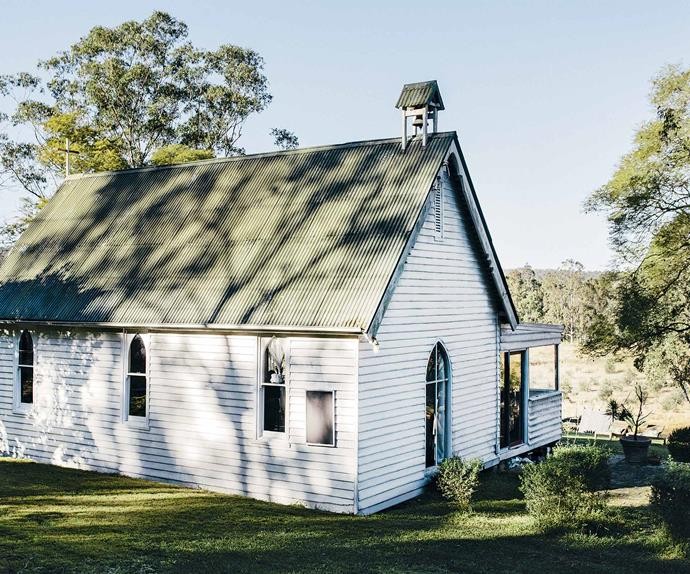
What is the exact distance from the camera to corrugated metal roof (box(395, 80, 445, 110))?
17.6 m

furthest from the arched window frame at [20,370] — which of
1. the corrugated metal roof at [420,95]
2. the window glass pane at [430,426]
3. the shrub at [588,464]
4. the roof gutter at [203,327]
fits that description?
the shrub at [588,464]

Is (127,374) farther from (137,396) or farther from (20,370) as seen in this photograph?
(20,370)

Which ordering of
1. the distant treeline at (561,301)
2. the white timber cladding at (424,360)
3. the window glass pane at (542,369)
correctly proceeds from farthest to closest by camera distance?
1. the distant treeline at (561,301)
2. the window glass pane at (542,369)
3. the white timber cladding at (424,360)

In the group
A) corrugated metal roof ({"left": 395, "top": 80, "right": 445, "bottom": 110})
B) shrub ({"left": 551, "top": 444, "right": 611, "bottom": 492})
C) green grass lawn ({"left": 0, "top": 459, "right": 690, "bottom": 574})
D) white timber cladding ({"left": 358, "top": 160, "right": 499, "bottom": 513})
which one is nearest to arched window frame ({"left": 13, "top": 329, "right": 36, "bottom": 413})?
green grass lawn ({"left": 0, "top": 459, "right": 690, "bottom": 574})

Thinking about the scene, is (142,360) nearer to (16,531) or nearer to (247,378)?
(247,378)

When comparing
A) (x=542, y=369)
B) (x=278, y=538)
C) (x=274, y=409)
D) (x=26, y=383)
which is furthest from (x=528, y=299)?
(x=278, y=538)

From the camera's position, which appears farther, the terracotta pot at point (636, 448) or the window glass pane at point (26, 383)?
the terracotta pot at point (636, 448)

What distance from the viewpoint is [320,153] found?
19406mm

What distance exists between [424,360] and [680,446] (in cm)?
1100

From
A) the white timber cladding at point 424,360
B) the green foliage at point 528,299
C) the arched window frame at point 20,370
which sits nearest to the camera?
the white timber cladding at point 424,360

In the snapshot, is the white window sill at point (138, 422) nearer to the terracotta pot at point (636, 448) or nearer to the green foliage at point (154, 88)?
the terracotta pot at point (636, 448)

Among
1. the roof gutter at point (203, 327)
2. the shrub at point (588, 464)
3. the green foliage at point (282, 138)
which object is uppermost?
the green foliage at point (282, 138)

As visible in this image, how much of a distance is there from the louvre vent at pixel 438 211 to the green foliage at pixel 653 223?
42.8 ft

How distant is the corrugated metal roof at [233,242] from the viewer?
614 inches
